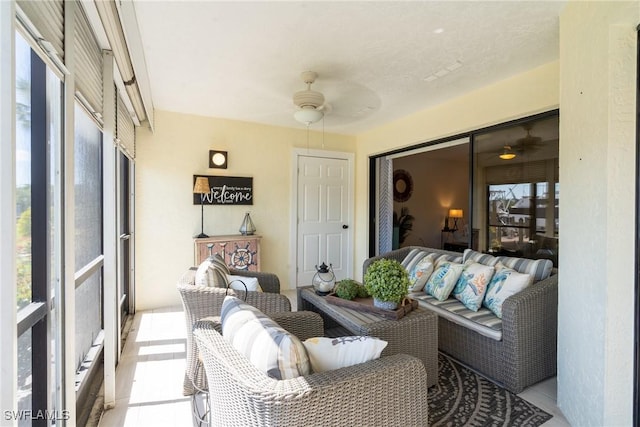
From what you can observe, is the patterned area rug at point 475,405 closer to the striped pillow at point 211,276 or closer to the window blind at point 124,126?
the striped pillow at point 211,276

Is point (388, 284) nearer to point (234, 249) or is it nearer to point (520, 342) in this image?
point (520, 342)

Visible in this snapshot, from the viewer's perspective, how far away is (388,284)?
194cm

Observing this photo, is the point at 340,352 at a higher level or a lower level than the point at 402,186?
lower

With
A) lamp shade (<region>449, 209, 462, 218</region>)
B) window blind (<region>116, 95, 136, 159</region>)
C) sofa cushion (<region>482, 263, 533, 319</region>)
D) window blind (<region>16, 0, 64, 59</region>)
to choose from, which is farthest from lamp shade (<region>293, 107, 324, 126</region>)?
lamp shade (<region>449, 209, 462, 218</region>)

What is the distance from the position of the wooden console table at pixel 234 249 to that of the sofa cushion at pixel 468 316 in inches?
86.6

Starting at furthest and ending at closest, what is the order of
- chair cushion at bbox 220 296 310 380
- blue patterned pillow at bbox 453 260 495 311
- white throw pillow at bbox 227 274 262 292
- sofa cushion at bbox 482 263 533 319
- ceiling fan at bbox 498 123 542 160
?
ceiling fan at bbox 498 123 542 160 → blue patterned pillow at bbox 453 260 495 311 → sofa cushion at bbox 482 263 533 319 → white throw pillow at bbox 227 274 262 292 → chair cushion at bbox 220 296 310 380

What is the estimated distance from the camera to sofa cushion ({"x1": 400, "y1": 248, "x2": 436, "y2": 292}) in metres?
2.95

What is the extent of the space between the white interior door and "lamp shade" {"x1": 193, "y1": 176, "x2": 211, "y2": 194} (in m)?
1.35

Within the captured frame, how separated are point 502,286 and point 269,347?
79.1 inches

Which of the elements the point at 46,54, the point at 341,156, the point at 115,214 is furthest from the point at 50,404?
the point at 341,156

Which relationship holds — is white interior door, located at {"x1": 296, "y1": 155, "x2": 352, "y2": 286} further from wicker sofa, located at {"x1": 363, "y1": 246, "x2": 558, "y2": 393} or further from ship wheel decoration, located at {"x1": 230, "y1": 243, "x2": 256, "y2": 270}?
wicker sofa, located at {"x1": 363, "y1": 246, "x2": 558, "y2": 393}

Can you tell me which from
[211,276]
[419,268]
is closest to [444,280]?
[419,268]

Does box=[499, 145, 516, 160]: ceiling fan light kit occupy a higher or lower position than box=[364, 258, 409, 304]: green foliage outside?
higher

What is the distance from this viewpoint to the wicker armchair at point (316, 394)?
37.0 inches
